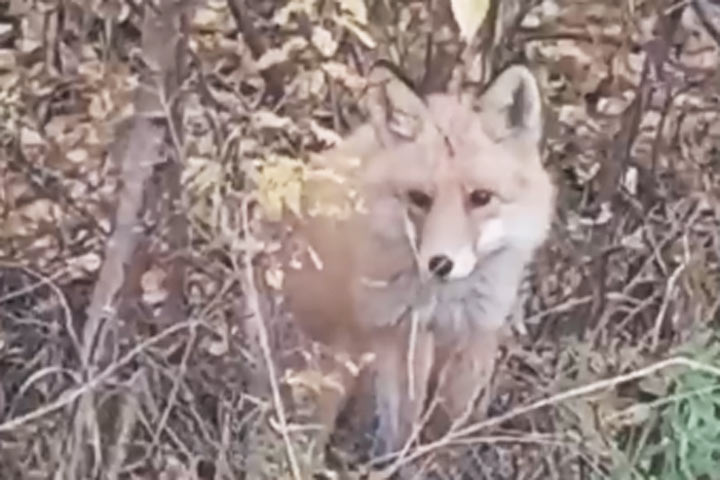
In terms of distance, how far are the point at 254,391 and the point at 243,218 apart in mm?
177

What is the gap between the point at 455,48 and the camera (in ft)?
4.71

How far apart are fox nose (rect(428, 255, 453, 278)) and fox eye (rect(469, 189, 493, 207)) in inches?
2.4

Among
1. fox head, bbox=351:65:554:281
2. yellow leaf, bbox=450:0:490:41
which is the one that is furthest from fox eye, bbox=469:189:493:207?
yellow leaf, bbox=450:0:490:41

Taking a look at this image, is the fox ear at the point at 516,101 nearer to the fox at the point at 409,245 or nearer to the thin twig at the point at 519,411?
the fox at the point at 409,245

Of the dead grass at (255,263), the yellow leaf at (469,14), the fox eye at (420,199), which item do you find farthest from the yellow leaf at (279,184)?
the yellow leaf at (469,14)

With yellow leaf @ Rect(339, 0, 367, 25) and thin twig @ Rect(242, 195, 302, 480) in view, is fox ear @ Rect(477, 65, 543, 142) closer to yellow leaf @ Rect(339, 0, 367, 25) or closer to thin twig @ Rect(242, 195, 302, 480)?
yellow leaf @ Rect(339, 0, 367, 25)

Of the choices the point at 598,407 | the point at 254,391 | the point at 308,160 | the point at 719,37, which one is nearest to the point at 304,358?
the point at 254,391

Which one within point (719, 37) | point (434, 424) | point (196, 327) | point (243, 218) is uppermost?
point (719, 37)

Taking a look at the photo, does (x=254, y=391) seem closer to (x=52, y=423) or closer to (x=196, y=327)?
(x=196, y=327)

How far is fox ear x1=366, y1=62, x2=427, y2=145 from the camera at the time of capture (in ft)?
4.70

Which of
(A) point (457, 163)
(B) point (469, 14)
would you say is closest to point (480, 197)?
(A) point (457, 163)

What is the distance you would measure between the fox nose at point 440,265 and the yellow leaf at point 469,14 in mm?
226

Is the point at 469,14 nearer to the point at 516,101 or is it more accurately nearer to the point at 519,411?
the point at 516,101

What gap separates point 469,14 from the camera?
1438mm
